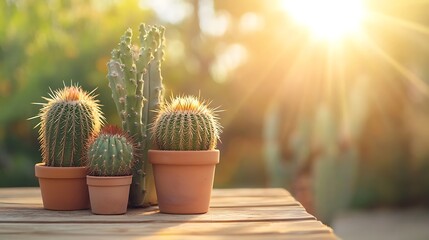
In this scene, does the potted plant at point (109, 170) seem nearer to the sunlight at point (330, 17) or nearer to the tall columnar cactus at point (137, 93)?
the tall columnar cactus at point (137, 93)

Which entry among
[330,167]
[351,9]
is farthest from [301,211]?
[351,9]

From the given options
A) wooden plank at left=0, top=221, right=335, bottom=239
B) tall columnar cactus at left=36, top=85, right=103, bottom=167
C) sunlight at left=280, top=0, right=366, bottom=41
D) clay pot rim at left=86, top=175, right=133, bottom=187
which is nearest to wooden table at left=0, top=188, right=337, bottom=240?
wooden plank at left=0, top=221, right=335, bottom=239

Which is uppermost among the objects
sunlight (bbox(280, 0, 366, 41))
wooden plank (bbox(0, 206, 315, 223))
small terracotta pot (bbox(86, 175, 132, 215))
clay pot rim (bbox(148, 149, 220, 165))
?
sunlight (bbox(280, 0, 366, 41))

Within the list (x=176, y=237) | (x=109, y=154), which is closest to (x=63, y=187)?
(x=109, y=154)

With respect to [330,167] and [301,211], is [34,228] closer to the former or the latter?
[301,211]

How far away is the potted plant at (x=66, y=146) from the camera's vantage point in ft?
9.50

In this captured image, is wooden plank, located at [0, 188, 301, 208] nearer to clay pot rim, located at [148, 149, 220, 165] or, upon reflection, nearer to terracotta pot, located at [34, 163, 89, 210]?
terracotta pot, located at [34, 163, 89, 210]

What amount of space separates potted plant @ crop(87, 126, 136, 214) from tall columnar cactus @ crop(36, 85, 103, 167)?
0.11 m

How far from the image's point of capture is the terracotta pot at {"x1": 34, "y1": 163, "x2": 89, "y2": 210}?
9.52 feet

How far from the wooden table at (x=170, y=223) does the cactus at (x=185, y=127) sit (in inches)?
12.0

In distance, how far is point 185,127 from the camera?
9.29 feet

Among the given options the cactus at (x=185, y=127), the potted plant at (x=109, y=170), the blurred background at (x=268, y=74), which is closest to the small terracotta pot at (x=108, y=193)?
the potted plant at (x=109, y=170)

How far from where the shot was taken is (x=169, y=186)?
287 cm

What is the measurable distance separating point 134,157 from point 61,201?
37 cm
